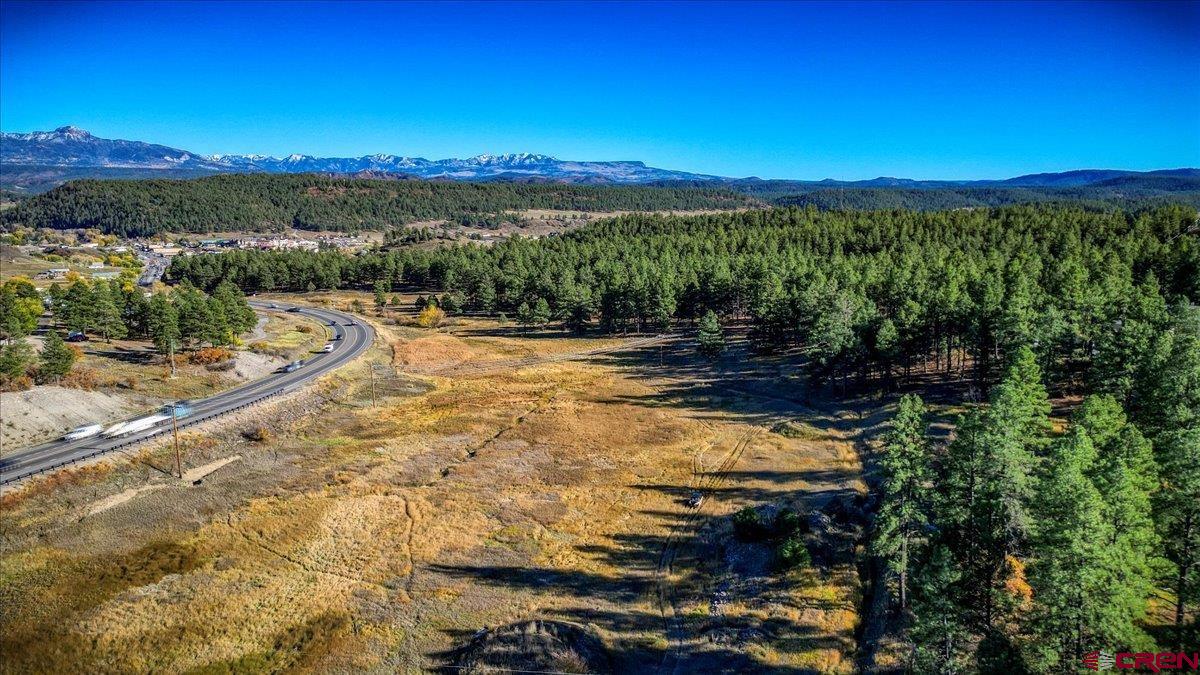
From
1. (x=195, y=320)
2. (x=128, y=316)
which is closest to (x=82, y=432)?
(x=195, y=320)

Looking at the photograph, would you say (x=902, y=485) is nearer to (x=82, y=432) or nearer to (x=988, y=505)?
(x=988, y=505)

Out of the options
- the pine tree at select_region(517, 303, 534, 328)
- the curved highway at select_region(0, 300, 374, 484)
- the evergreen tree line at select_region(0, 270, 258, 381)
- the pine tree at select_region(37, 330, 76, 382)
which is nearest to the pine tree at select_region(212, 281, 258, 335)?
→ the evergreen tree line at select_region(0, 270, 258, 381)

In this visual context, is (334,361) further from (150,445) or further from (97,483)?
(97,483)

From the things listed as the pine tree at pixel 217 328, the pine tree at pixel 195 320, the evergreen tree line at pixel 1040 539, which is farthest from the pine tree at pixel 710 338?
the pine tree at pixel 195 320

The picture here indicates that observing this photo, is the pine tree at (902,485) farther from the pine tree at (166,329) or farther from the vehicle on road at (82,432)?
the pine tree at (166,329)

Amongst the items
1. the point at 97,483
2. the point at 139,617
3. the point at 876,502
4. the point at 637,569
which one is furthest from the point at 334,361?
the point at 876,502

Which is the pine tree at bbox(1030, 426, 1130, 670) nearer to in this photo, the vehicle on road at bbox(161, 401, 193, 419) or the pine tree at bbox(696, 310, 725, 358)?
the pine tree at bbox(696, 310, 725, 358)
